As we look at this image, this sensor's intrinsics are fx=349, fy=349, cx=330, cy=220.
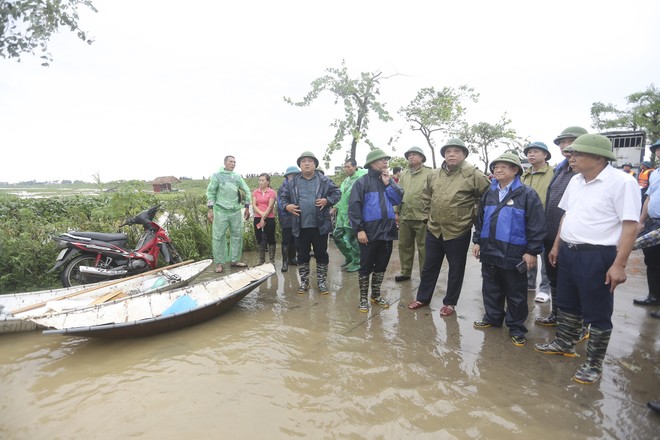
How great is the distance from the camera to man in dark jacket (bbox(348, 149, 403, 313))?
411cm

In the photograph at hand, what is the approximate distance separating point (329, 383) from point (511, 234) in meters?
2.10

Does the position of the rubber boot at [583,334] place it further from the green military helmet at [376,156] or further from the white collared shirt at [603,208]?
the green military helmet at [376,156]

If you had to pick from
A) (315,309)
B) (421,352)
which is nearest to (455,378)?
(421,352)

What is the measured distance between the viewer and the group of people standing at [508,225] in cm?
256

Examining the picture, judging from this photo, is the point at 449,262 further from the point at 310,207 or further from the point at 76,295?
the point at 76,295

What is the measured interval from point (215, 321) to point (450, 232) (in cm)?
286

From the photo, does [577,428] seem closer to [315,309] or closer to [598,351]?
[598,351]

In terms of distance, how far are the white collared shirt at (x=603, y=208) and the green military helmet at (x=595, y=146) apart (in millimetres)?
116

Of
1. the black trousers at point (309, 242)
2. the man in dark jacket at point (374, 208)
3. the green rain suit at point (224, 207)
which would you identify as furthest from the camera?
the green rain suit at point (224, 207)

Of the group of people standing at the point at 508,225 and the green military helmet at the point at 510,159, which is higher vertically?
the green military helmet at the point at 510,159

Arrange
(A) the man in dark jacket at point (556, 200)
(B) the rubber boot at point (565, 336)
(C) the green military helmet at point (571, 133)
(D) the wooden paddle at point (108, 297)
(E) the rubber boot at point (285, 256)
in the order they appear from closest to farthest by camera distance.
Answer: (B) the rubber boot at point (565, 336) → (A) the man in dark jacket at point (556, 200) → (C) the green military helmet at point (571, 133) → (D) the wooden paddle at point (108, 297) → (E) the rubber boot at point (285, 256)

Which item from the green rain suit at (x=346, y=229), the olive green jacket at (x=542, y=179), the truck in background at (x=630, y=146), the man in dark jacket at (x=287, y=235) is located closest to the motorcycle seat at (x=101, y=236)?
the man in dark jacket at (x=287, y=235)

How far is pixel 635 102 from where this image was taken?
24625 millimetres

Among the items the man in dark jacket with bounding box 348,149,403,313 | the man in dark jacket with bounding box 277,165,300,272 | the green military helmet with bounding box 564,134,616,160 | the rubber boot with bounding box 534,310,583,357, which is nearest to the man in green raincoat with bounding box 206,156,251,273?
the man in dark jacket with bounding box 277,165,300,272
